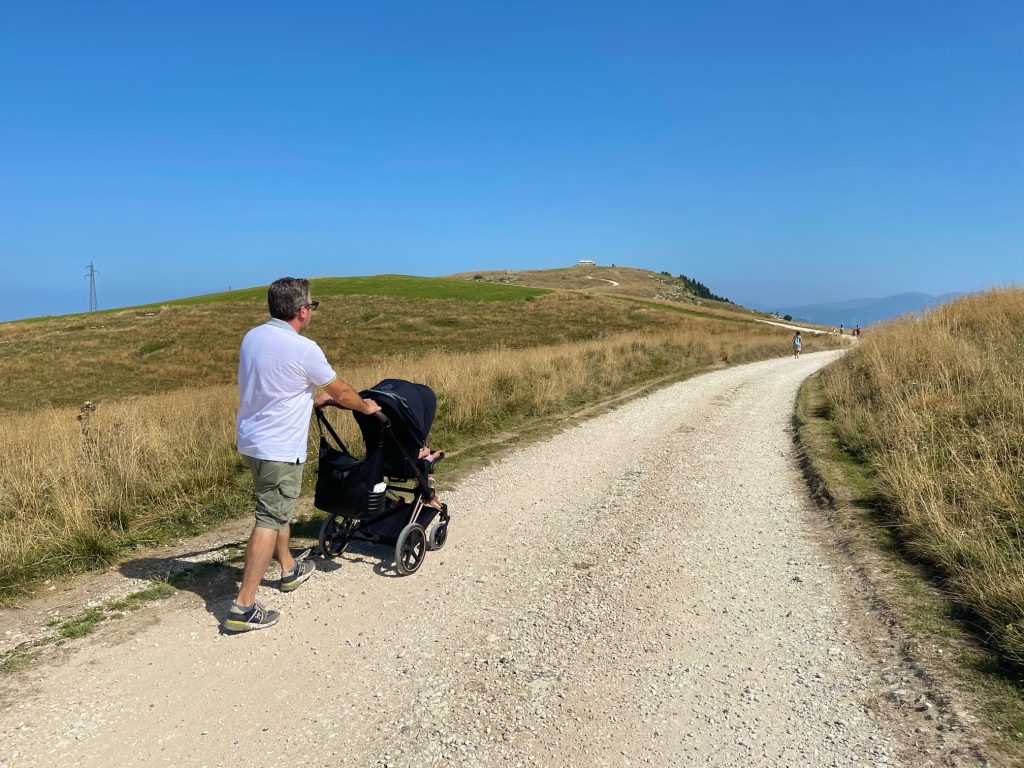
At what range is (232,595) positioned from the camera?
454 cm

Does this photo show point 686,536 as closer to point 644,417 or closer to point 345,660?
point 345,660

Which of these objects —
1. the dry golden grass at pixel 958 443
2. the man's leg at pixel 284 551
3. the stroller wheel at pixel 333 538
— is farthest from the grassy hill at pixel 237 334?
the man's leg at pixel 284 551

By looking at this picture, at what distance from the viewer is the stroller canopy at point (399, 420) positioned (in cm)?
492

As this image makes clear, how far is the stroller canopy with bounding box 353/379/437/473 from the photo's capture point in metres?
4.92

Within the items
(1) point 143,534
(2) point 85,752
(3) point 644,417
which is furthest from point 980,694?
(3) point 644,417

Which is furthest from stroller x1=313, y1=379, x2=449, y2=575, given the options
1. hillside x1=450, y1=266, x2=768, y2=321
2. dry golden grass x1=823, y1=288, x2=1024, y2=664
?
hillside x1=450, y1=266, x2=768, y2=321

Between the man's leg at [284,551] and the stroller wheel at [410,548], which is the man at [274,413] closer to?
the man's leg at [284,551]

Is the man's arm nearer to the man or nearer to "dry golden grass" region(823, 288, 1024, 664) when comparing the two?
the man

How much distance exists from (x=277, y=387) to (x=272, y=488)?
753 mm

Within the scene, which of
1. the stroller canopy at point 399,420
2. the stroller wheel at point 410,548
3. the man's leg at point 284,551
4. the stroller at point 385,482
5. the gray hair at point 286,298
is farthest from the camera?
the stroller canopy at point 399,420

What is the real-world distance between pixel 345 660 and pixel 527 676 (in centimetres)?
118

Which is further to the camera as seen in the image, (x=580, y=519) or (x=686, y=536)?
(x=580, y=519)

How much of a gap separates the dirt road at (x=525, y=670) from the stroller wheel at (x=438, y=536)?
127 millimetres

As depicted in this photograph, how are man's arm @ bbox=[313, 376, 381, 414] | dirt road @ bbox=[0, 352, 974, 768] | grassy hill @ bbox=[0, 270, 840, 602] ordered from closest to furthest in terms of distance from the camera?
dirt road @ bbox=[0, 352, 974, 768]
man's arm @ bbox=[313, 376, 381, 414]
grassy hill @ bbox=[0, 270, 840, 602]
